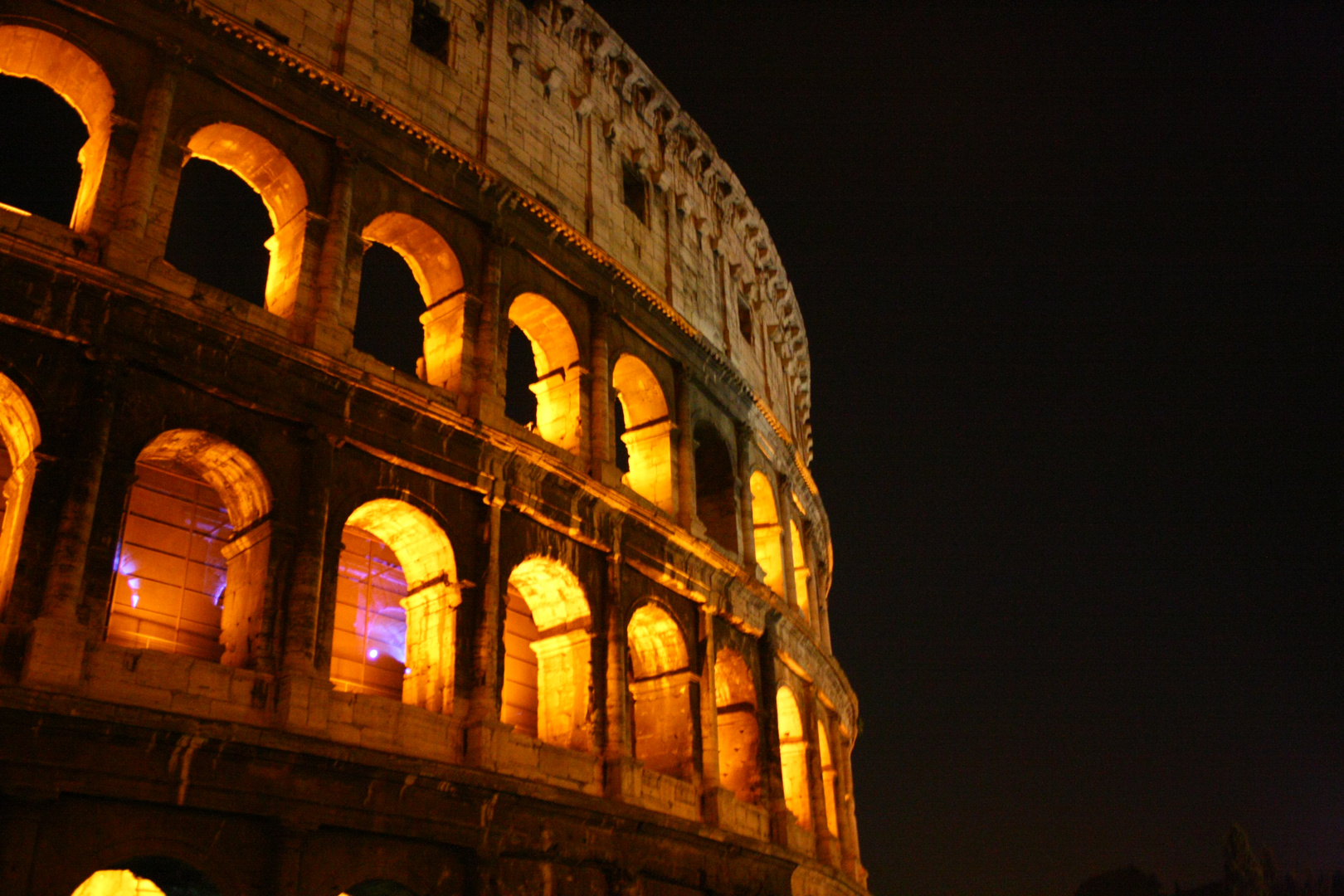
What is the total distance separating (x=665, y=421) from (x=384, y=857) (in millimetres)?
7936

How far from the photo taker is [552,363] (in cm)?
1532

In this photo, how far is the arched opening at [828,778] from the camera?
19.3m

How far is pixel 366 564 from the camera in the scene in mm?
13734

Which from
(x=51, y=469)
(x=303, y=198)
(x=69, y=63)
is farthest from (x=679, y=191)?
(x=51, y=469)

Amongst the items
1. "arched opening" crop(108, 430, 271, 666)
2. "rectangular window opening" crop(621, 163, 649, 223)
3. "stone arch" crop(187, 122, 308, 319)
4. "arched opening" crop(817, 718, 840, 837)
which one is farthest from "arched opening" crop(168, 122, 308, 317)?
"arched opening" crop(817, 718, 840, 837)

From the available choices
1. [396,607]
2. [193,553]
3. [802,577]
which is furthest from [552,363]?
[802,577]

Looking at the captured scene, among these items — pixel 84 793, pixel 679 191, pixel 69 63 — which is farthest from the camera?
pixel 679 191

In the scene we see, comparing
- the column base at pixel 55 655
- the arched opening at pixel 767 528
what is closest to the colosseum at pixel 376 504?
the column base at pixel 55 655

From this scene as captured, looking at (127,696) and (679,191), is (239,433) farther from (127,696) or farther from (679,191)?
(679,191)

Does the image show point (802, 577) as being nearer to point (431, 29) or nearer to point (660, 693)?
point (660, 693)

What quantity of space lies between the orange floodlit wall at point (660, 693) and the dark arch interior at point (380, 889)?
455cm

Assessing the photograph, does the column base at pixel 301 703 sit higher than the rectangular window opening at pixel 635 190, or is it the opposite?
the rectangular window opening at pixel 635 190

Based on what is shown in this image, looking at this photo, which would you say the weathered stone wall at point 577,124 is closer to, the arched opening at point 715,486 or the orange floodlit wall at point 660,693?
the arched opening at point 715,486

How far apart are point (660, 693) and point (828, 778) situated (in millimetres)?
6314
